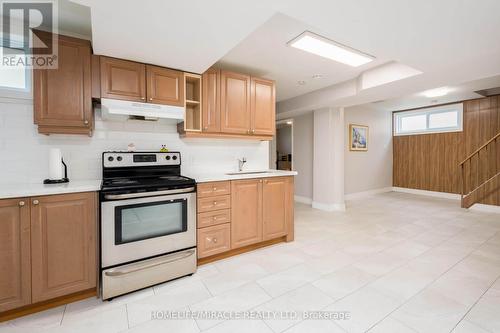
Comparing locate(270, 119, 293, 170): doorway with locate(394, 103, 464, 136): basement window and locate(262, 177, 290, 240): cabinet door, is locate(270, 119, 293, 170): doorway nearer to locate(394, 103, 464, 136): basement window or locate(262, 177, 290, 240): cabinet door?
locate(394, 103, 464, 136): basement window

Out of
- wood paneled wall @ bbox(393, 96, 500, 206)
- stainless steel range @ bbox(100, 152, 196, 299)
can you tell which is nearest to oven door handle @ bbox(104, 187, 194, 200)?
stainless steel range @ bbox(100, 152, 196, 299)

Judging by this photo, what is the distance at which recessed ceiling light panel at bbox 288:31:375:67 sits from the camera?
244cm

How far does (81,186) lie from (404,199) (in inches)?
277

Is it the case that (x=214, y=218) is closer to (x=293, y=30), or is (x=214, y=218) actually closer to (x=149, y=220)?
(x=149, y=220)

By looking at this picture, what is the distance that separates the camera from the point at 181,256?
91.2 inches

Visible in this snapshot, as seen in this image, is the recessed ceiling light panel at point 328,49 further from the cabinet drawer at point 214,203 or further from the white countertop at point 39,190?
the white countertop at point 39,190

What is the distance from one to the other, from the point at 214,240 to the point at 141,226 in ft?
2.67

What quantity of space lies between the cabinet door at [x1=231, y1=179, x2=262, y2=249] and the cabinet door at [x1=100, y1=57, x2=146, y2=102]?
1431 millimetres

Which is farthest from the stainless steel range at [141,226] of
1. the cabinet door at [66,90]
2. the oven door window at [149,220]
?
the cabinet door at [66,90]

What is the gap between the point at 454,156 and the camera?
6.03m

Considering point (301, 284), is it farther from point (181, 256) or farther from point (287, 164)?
point (287, 164)

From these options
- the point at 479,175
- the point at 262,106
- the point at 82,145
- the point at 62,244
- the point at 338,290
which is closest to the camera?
the point at 62,244

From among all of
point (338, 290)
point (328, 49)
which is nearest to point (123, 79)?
point (328, 49)

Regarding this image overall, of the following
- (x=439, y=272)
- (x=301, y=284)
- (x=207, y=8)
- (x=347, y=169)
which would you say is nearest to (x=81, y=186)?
(x=207, y=8)
